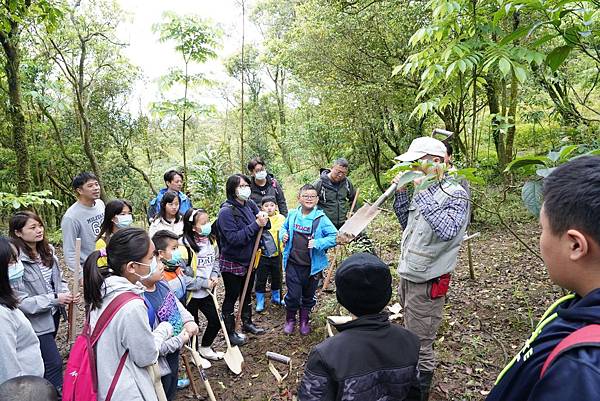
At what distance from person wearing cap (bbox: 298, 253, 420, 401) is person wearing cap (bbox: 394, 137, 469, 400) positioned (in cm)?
114

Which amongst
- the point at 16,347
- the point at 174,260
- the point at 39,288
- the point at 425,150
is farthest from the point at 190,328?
the point at 425,150

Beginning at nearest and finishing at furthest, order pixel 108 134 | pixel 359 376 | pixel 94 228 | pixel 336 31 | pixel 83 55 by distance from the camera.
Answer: pixel 359 376, pixel 94 228, pixel 336 31, pixel 83 55, pixel 108 134

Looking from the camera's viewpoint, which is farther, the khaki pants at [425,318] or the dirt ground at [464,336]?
the dirt ground at [464,336]

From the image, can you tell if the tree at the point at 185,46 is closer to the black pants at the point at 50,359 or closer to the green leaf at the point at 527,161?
the black pants at the point at 50,359

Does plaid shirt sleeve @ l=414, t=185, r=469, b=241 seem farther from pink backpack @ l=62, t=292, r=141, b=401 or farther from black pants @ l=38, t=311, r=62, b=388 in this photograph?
black pants @ l=38, t=311, r=62, b=388

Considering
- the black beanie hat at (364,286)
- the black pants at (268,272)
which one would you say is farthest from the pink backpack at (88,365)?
the black pants at (268,272)

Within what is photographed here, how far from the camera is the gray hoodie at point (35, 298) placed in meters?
2.91

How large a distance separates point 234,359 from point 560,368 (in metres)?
3.57

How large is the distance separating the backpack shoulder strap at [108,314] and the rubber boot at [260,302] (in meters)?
3.40

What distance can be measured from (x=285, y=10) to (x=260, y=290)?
17.8 meters

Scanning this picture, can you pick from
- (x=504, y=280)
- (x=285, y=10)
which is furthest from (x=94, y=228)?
(x=285, y=10)

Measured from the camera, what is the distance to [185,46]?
25.4 feet

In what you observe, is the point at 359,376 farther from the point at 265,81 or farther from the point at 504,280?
the point at 265,81

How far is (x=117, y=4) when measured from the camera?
34.1 ft
